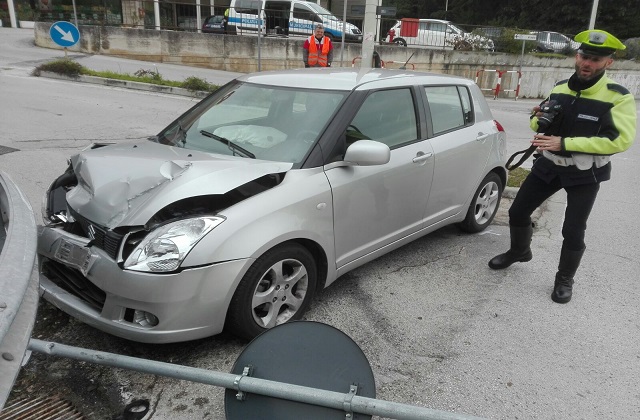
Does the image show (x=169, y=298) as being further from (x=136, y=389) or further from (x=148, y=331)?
(x=136, y=389)

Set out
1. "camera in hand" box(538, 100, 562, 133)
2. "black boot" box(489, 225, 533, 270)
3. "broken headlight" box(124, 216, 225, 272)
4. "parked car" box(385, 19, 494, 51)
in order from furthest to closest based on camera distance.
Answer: "parked car" box(385, 19, 494, 51) < "black boot" box(489, 225, 533, 270) < "camera in hand" box(538, 100, 562, 133) < "broken headlight" box(124, 216, 225, 272)

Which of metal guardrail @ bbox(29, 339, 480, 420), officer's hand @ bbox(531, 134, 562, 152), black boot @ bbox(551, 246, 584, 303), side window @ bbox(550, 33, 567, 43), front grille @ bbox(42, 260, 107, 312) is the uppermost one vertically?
side window @ bbox(550, 33, 567, 43)

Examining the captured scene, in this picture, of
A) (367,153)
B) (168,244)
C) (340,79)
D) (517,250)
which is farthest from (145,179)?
(517,250)

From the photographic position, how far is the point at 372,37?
1305 cm

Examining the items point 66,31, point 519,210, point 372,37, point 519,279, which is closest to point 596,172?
point 519,210

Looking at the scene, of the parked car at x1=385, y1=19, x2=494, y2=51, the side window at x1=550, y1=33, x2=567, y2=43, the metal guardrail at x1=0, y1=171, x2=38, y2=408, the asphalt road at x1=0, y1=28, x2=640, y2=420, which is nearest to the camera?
the metal guardrail at x1=0, y1=171, x2=38, y2=408

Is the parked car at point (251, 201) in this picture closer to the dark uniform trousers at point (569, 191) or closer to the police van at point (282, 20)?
the dark uniform trousers at point (569, 191)

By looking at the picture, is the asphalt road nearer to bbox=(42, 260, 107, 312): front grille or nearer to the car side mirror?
bbox=(42, 260, 107, 312): front grille

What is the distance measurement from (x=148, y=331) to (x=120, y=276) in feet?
1.05

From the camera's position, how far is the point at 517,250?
4.22 m

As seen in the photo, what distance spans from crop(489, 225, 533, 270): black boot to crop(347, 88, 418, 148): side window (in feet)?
→ 3.76

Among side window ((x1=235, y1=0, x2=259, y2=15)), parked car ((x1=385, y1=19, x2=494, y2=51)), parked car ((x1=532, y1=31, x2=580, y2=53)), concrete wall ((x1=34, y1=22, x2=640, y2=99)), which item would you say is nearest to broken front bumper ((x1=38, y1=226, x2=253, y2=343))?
concrete wall ((x1=34, y1=22, x2=640, y2=99))

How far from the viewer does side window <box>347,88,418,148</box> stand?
3.57 m

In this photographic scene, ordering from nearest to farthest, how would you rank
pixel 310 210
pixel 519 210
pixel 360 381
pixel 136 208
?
pixel 360 381 < pixel 136 208 < pixel 310 210 < pixel 519 210
